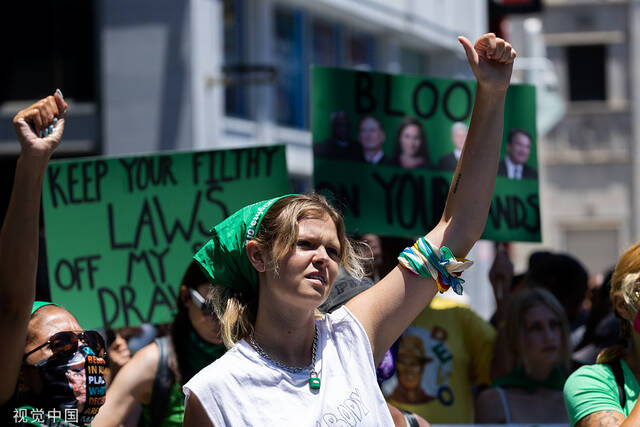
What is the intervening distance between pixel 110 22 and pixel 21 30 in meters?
1.14

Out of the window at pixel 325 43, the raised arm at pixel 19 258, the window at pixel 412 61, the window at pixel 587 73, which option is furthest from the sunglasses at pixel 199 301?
the window at pixel 587 73

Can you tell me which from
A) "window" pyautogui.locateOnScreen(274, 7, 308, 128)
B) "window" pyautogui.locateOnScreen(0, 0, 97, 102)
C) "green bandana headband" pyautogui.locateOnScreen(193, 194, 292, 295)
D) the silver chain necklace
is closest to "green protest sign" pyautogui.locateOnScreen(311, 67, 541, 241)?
"green bandana headband" pyautogui.locateOnScreen(193, 194, 292, 295)

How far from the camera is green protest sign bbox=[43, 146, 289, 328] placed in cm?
509

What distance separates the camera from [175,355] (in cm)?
417

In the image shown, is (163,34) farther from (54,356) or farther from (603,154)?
(603,154)

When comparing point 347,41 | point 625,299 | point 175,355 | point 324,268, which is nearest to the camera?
point 324,268

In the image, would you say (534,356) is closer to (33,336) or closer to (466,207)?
(466,207)

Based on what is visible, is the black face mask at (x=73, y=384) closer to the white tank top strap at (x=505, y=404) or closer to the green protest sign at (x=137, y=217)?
the green protest sign at (x=137, y=217)

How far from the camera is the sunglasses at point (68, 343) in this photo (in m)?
2.85

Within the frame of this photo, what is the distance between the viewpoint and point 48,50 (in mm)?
12609

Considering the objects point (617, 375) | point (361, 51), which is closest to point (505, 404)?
point (617, 375)

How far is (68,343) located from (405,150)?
3.01 metres

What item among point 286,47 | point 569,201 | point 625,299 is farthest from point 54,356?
point 569,201

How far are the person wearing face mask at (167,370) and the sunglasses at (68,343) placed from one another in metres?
1.03
